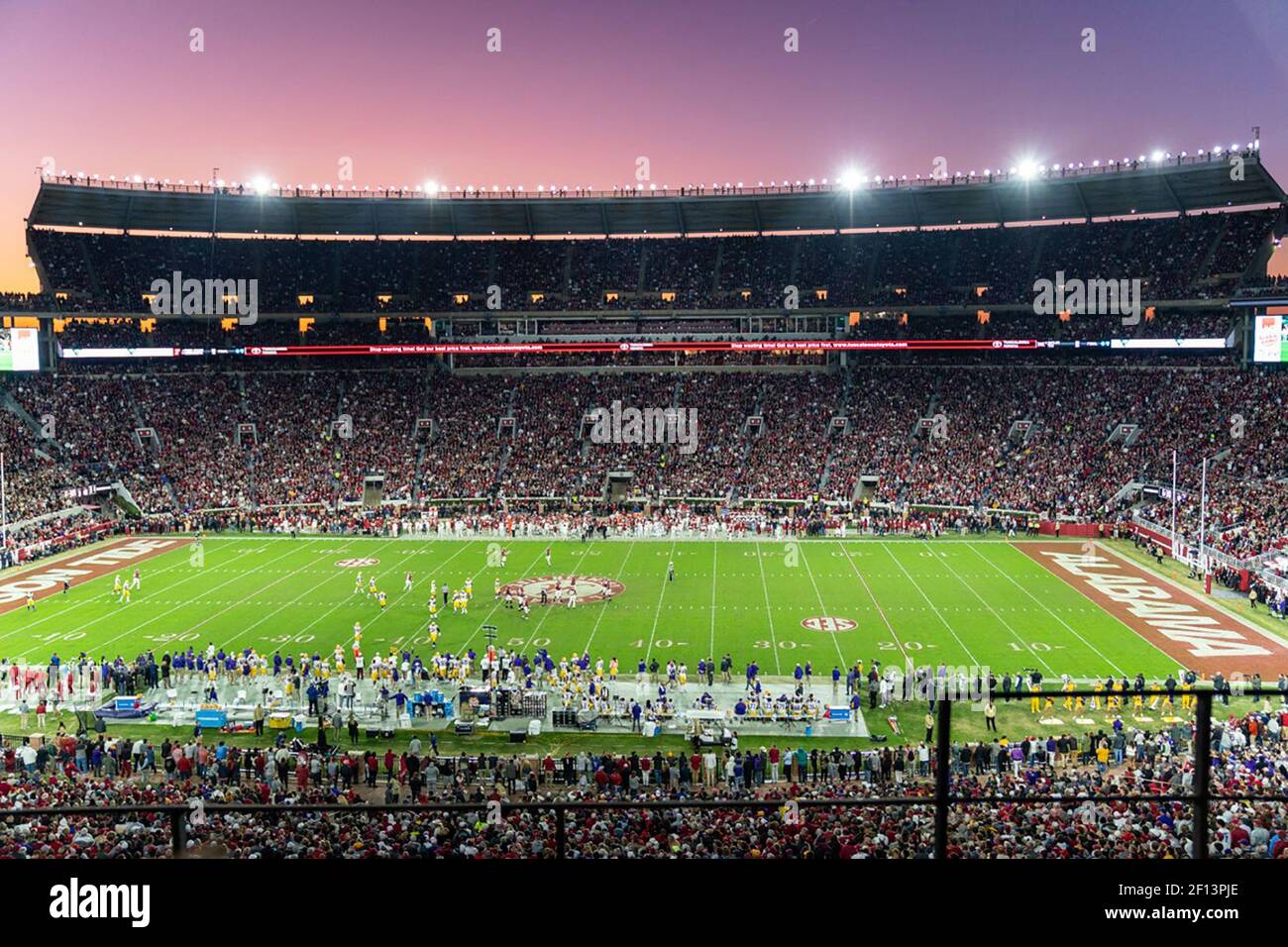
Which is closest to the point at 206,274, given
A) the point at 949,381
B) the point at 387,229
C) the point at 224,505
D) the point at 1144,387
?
the point at 387,229

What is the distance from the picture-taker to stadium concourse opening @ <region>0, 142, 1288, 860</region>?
1335 centimetres

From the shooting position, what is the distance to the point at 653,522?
48.2 metres

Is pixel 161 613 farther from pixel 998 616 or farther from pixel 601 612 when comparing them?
pixel 998 616

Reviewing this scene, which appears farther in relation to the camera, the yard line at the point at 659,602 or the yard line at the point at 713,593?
the yard line at the point at 659,602

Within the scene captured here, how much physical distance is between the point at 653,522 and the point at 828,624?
19181 millimetres

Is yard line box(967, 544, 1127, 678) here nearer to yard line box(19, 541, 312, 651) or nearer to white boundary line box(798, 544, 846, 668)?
white boundary line box(798, 544, 846, 668)

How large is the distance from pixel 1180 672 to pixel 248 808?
83.0 ft

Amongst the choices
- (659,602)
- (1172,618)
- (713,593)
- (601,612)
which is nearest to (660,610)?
(659,602)

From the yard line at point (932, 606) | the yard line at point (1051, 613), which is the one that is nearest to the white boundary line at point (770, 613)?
the yard line at point (932, 606)

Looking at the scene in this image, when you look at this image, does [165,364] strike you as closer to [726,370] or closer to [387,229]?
[387,229]

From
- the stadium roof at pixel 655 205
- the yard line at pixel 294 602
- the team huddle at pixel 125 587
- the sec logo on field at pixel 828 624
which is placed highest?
the stadium roof at pixel 655 205

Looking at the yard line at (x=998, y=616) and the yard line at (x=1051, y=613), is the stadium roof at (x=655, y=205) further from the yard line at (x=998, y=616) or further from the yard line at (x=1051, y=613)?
the yard line at (x=998, y=616)

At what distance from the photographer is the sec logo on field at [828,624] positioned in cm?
2941

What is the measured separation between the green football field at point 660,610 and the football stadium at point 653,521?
0.25 meters
